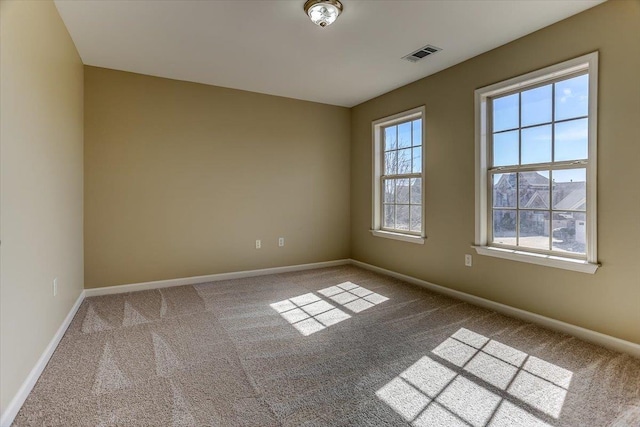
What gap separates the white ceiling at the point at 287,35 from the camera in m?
2.47

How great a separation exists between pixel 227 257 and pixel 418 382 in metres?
3.01

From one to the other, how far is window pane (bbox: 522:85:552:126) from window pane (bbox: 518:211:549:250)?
0.82 m

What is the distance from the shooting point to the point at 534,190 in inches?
116

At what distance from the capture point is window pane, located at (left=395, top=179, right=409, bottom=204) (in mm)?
4375

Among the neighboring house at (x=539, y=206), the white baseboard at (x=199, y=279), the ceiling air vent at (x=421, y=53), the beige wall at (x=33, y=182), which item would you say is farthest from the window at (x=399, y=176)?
the beige wall at (x=33, y=182)

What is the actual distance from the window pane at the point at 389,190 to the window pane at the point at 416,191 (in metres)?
0.36

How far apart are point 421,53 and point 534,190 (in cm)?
167

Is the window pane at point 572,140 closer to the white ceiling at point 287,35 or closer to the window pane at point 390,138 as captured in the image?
the white ceiling at point 287,35

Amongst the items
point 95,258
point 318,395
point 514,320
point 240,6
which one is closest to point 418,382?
point 318,395

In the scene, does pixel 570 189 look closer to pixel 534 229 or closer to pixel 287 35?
pixel 534 229

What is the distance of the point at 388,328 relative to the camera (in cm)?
278

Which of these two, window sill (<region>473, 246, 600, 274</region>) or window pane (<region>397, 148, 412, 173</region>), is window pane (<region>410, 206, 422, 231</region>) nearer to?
window pane (<region>397, 148, 412, 173</region>)

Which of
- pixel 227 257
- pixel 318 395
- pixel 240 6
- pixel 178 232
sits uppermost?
pixel 240 6

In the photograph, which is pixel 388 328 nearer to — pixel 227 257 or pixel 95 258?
pixel 227 257
